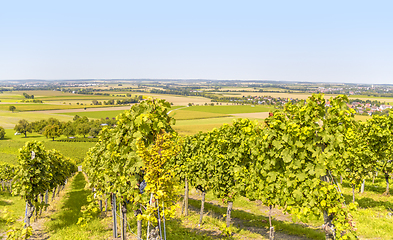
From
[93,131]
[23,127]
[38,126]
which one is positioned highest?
[38,126]

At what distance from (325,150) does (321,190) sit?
106cm

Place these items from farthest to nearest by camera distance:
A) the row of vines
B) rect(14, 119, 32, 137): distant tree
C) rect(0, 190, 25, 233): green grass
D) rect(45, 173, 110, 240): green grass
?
1. rect(14, 119, 32, 137): distant tree
2. rect(0, 190, 25, 233): green grass
3. rect(45, 173, 110, 240): green grass
4. the row of vines

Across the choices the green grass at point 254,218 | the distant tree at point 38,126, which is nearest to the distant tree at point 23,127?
the distant tree at point 38,126

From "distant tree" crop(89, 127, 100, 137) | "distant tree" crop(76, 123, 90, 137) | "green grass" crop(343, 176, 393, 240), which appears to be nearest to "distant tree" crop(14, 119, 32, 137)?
"distant tree" crop(76, 123, 90, 137)

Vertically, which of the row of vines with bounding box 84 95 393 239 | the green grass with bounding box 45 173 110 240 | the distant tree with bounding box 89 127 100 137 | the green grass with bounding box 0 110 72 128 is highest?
the row of vines with bounding box 84 95 393 239

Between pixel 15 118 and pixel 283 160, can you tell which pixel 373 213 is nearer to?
pixel 283 160

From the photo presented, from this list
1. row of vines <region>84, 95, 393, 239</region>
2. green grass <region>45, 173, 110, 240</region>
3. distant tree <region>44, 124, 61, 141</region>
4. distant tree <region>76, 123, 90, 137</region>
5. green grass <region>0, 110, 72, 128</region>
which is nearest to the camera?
row of vines <region>84, 95, 393, 239</region>

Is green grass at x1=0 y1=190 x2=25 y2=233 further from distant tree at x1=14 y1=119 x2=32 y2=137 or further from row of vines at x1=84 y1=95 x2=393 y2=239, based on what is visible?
distant tree at x1=14 y1=119 x2=32 y2=137

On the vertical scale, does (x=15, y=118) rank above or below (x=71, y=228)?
below

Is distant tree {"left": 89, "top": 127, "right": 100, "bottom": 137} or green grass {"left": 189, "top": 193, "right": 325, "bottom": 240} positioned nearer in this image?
green grass {"left": 189, "top": 193, "right": 325, "bottom": 240}

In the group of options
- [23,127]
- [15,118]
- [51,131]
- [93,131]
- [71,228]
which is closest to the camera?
[71,228]

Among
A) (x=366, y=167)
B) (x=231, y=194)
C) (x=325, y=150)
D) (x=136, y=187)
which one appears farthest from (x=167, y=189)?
(x=366, y=167)

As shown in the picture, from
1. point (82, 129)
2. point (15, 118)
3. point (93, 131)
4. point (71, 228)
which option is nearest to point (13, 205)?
point (71, 228)

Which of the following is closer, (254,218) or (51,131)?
(254,218)
